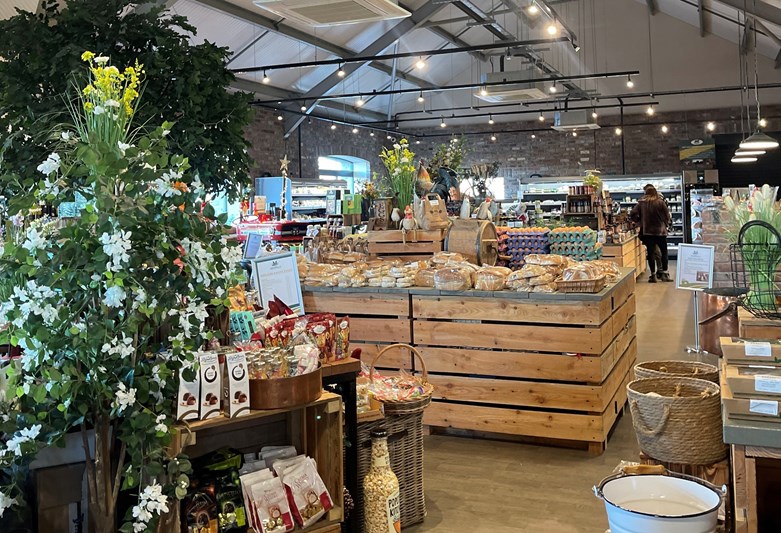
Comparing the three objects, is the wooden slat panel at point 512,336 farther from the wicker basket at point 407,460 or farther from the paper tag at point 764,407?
the paper tag at point 764,407

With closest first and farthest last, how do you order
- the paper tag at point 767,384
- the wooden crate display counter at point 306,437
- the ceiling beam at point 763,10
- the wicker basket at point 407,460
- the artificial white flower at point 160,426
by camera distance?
the artificial white flower at point 160,426 < the paper tag at point 767,384 < the wooden crate display counter at point 306,437 < the wicker basket at point 407,460 < the ceiling beam at point 763,10

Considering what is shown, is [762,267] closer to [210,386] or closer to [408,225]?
[210,386]

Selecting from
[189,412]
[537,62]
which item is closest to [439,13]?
[537,62]

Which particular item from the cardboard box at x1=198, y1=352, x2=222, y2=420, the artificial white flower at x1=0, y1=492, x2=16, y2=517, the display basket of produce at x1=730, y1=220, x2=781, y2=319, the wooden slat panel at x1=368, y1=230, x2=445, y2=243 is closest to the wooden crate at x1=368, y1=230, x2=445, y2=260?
the wooden slat panel at x1=368, y1=230, x2=445, y2=243

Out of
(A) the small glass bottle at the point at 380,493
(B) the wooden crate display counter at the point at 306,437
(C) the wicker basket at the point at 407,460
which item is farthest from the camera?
(C) the wicker basket at the point at 407,460

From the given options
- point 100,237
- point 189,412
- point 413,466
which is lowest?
point 413,466

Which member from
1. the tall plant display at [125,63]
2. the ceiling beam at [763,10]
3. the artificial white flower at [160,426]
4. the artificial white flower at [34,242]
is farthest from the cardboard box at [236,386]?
the ceiling beam at [763,10]

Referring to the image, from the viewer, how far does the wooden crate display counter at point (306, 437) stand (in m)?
2.70

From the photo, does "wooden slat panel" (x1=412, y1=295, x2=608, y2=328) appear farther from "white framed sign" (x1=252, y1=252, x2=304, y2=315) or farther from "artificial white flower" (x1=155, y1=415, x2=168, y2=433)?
"artificial white flower" (x1=155, y1=415, x2=168, y2=433)

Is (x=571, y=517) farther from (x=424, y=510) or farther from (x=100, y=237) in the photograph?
(x=100, y=237)

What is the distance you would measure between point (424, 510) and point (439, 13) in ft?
49.2

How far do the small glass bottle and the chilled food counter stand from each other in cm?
177

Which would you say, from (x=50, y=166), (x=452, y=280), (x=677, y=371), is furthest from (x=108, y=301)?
(x=452, y=280)

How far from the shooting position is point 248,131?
15320 mm
